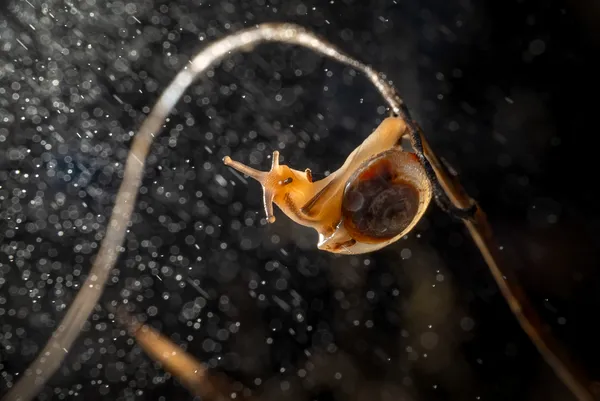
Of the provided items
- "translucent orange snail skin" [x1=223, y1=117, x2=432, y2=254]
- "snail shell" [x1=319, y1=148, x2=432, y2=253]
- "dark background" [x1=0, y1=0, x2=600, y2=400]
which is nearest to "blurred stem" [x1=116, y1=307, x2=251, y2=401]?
"dark background" [x1=0, y1=0, x2=600, y2=400]

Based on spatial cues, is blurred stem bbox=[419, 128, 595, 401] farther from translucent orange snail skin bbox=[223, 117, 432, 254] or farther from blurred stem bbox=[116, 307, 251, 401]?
blurred stem bbox=[116, 307, 251, 401]

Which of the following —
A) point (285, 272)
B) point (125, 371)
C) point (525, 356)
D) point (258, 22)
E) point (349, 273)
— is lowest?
point (125, 371)

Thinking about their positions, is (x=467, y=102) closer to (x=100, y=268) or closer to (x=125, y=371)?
(x=100, y=268)

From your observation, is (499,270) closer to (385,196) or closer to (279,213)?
(385,196)

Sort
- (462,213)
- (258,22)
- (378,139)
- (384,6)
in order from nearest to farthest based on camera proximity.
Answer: (462,213), (378,139), (384,6), (258,22)

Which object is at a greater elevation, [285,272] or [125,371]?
[285,272]

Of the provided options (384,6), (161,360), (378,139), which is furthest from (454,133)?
(161,360)

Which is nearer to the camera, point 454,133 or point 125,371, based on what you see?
point 454,133
